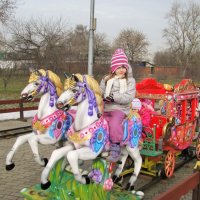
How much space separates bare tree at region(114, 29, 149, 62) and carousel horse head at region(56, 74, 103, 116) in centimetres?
3194

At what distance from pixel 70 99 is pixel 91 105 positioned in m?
0.34

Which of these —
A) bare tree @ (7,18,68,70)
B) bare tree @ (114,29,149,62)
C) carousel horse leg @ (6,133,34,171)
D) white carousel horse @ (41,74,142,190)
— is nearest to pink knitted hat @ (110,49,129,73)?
white carousel horse @ (41,74,142,190)

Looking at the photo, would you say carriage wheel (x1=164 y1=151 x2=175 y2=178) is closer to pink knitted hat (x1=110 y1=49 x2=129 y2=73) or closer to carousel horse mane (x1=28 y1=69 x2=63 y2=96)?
pink knitted hat (x1=110 y1=49 x2=129 y2=73)

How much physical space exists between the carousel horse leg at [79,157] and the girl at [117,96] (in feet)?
1.81

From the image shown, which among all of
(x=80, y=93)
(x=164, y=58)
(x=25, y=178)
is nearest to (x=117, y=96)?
(x=80, y=93)

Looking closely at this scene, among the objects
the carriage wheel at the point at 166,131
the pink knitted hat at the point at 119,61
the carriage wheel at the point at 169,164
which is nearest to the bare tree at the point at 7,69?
the carriage wheel at the point at 169,164

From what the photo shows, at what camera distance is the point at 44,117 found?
476 cm

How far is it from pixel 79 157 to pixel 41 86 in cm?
125

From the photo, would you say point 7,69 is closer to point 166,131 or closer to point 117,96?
point 166,131

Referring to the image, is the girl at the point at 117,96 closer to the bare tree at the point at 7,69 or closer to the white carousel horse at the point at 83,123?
the white carousel horse at the point at 83,123

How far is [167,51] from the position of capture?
164 ft

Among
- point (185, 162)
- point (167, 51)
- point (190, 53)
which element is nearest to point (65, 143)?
point (185, 162)

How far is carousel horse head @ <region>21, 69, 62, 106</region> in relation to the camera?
4688 millimetres

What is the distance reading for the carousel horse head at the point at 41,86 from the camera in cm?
469
